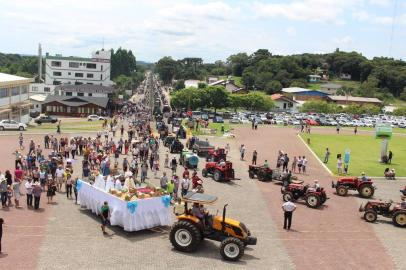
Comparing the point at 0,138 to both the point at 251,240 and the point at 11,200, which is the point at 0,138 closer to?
the point at 11,200

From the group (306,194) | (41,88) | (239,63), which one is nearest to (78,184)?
(306,194)

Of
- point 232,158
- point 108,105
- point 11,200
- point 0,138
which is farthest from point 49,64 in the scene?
point 11,200

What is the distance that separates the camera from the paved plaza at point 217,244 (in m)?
15.1

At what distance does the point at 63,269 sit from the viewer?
554 inches

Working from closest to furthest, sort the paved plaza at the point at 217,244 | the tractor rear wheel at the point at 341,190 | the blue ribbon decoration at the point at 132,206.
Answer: the paved plaza at the point at 217,244 < the blue ribbon decoration at the point at 132,206 < the tractor rear wheel at the point at 341,190

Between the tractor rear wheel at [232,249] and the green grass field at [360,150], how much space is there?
20205mm

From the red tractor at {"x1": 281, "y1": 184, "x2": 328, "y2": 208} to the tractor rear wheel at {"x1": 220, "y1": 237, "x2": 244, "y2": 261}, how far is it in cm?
867

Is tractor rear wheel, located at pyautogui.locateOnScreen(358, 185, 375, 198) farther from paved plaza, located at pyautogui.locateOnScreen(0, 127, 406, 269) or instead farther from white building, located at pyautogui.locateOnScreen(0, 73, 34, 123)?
white building, located at pyautogui.locateOnScreen(0, 73, 34, 123)

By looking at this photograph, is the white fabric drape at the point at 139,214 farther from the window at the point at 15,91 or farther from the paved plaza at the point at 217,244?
the window at the point at 15,91

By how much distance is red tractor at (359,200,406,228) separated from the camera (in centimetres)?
2073

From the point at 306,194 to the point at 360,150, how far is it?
2399 cm

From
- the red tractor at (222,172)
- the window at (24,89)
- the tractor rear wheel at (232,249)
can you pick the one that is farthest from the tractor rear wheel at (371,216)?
the window at (24,89)

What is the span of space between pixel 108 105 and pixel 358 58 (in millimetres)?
118919

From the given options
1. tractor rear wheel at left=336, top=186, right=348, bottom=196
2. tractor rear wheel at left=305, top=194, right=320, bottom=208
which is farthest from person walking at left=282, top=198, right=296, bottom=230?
tractor rear wheel at left=336, top=186, right=348, bottom=196
